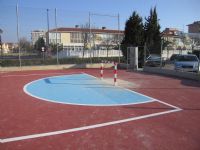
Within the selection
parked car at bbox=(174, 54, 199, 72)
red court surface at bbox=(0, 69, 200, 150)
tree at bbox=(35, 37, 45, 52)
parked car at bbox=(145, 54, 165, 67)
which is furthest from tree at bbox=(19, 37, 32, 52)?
red court surface at bbox=(0, 69, 200, 150)

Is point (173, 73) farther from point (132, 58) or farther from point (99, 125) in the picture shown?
point (99, 125)

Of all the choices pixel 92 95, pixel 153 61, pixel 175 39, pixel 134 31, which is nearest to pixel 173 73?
pixel 153 61

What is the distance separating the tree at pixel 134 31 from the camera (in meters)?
24.2

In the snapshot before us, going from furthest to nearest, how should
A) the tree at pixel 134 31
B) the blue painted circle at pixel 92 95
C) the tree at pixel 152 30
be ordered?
the tree at pixel 152 30
the tree at pixel 134 31
the blue painted circle at pixel 92 95

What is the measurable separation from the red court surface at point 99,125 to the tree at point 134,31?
598 inches

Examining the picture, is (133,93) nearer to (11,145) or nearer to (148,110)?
(148,110)

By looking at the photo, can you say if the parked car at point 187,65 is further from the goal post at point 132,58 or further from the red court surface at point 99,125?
the red court surface at point 99,125

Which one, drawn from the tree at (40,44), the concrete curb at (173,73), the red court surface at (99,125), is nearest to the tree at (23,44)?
the tree at (40,44)

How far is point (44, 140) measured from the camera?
17.9ft

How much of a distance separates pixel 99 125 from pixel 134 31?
19043mm

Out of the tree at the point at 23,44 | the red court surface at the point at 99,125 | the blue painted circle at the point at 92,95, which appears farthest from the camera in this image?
the tree at the point at 23,44

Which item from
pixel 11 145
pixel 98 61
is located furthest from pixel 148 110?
pixel 98 61

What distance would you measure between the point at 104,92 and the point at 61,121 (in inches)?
182

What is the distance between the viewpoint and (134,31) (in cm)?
2425
